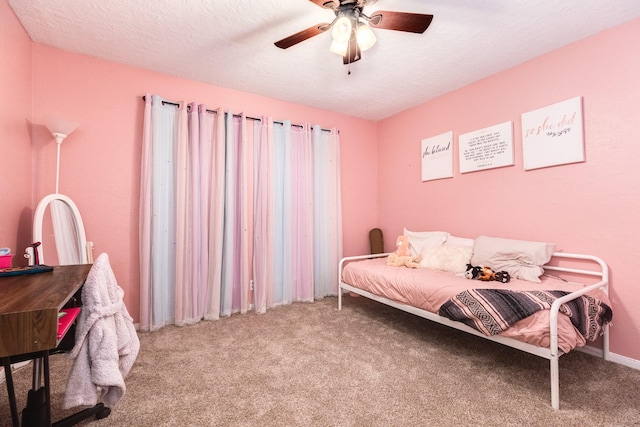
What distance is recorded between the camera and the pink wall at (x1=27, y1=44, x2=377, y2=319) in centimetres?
236

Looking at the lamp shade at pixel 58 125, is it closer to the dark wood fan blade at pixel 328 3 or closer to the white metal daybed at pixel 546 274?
the dark wood fan blade at pixel 328 3

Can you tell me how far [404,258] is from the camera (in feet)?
9.98

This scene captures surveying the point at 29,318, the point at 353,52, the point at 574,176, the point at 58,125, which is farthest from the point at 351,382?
the point at 58,125

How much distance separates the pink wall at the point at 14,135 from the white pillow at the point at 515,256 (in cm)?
362

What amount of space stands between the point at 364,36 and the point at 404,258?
2.12m

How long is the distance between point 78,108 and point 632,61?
4.34 meters

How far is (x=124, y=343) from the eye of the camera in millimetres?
1209

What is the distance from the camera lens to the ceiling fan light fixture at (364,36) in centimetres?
174

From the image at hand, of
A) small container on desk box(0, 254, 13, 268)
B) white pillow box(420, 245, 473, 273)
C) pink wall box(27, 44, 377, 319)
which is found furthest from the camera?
white pillow box(420, 245, 473, 273)

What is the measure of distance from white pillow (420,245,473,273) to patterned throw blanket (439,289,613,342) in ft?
2.47

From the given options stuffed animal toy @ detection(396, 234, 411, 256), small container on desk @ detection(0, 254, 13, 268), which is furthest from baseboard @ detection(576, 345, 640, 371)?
small container on desk @ detection(0, 254, 13, 268)

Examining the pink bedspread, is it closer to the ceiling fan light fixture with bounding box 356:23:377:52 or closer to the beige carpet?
the beige carpet

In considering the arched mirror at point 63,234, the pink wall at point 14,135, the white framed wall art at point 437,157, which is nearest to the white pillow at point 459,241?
the white framed wall art at point 437,157

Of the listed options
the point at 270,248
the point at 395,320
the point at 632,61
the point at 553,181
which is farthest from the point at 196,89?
the point at 632,61
